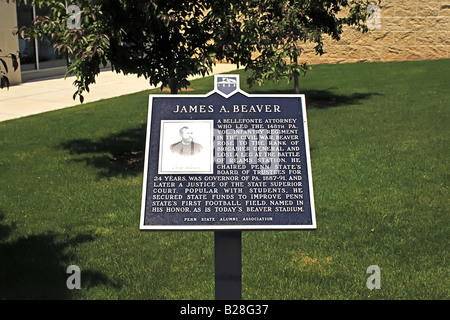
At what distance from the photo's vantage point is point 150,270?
544 cm

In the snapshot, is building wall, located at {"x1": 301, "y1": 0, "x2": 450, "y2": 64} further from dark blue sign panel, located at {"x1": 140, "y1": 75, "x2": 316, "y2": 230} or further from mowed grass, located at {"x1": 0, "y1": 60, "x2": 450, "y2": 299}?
dark blue sign panel, located at {"x1": 140, "y1": 75, "x2": 316, "y2": 230}

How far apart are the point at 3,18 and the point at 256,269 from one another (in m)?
13.6

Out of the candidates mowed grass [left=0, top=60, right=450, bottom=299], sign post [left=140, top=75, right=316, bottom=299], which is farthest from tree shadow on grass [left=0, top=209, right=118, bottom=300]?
sign post [left=140, top=75, right=316, bottom=299]

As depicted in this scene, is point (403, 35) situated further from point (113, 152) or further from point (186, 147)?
point (186, 147)

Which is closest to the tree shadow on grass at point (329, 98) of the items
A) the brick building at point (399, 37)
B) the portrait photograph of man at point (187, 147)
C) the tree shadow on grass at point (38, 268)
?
the brick building at point (399, 37)

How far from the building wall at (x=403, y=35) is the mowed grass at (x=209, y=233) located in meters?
11.5

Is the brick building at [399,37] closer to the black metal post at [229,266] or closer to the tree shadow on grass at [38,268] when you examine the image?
the tree shadow on grass at [38,268]

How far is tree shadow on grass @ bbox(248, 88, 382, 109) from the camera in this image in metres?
13.7

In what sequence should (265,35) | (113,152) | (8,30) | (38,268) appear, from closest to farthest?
(38,268) < (265,35) < (113,152) < (8,30)

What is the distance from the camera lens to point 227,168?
409cm

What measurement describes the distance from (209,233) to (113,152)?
3.57 meters

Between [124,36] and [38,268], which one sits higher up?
[124,36]

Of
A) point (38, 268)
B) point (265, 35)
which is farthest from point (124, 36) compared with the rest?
point (38, 268)
